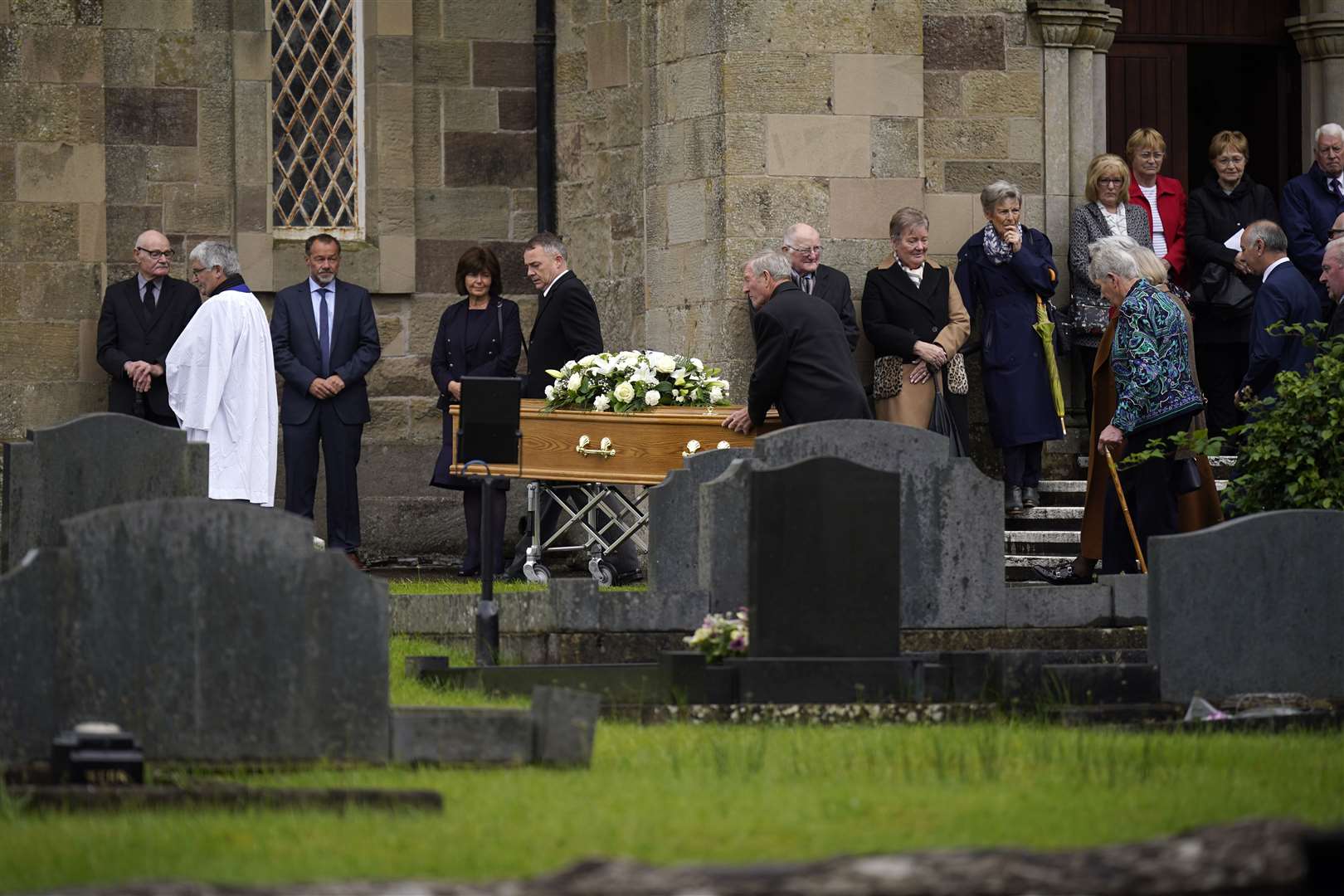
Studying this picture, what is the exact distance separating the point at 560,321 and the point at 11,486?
13.9 ft

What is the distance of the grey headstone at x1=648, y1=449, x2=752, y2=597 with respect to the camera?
10.7 meters

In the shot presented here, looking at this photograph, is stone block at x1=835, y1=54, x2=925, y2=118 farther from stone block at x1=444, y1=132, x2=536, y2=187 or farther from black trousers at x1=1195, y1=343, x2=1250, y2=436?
stone block at x1=444, y1=132, x2=536, y2=187

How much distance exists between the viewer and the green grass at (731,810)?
5535 mm

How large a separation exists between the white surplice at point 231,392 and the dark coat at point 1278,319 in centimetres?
574

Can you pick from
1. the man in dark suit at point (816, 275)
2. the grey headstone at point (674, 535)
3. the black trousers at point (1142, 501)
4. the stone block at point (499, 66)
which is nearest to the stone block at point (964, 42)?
the man in dark suit at point (816, 275)

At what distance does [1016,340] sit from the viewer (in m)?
13.9

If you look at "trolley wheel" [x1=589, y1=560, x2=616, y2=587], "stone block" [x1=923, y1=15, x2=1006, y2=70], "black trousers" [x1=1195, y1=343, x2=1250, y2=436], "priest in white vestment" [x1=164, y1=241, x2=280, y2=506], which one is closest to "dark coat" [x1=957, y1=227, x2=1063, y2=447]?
"black trousers" [x1=1195, y1=343, x2=1250, y2=436]

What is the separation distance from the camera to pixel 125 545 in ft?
23.0

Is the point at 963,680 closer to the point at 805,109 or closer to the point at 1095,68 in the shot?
the point at 805,109

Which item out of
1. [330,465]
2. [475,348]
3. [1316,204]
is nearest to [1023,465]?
[1316,204]

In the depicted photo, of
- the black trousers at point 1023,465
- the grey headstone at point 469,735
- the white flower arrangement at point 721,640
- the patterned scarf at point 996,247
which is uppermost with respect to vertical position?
the patterned scarf at point 996,247

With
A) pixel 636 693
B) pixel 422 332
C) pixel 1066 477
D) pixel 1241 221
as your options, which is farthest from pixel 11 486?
pixel 1241 221

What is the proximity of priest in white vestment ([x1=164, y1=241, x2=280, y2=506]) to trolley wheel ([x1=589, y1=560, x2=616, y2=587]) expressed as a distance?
2.05 m

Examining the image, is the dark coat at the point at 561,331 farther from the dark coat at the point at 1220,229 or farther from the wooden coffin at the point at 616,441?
the dark coat at the point at 1220,229
